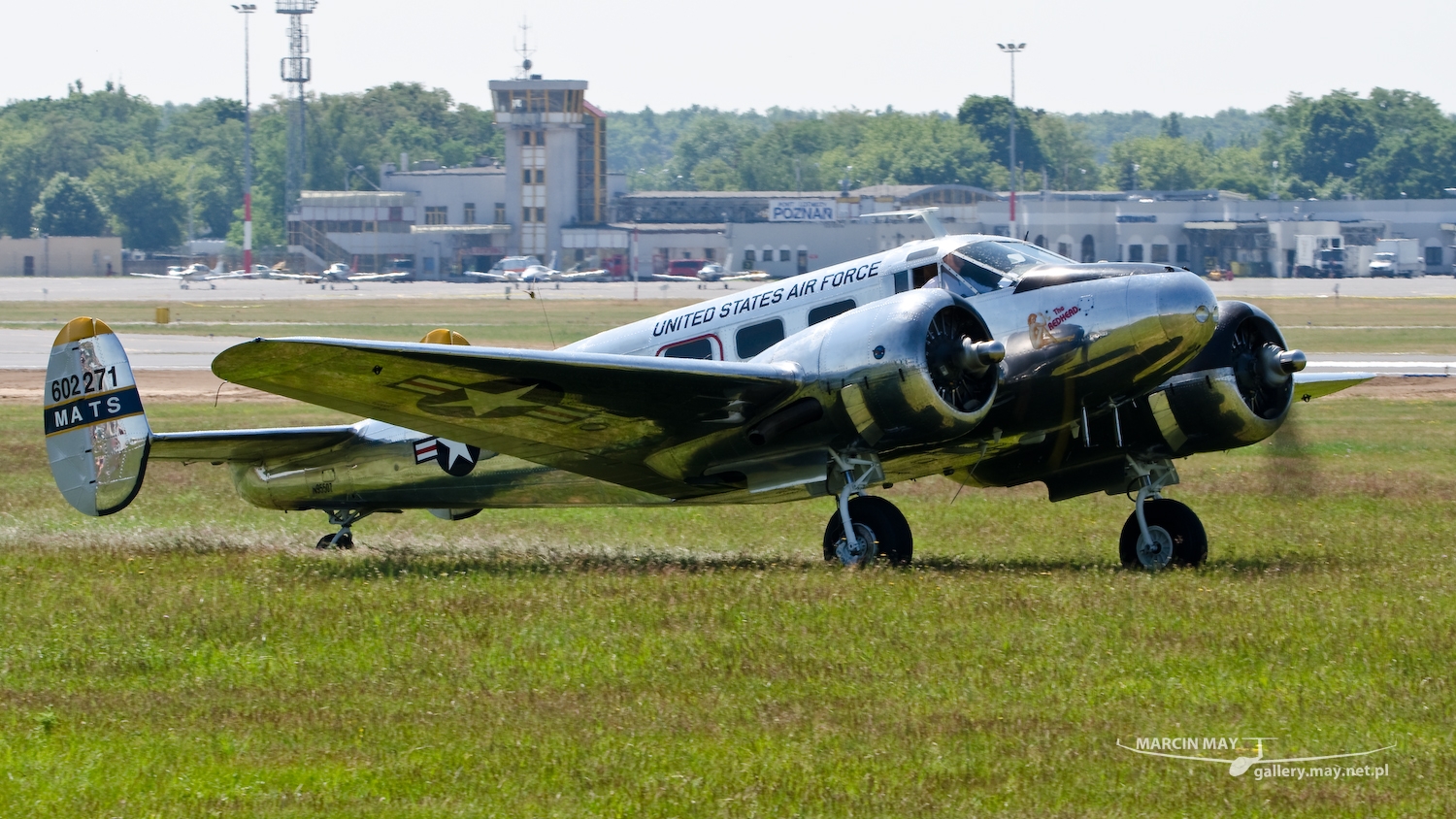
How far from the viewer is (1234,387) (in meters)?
14.3

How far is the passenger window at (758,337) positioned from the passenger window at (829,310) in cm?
33

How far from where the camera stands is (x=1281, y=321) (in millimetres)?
64625

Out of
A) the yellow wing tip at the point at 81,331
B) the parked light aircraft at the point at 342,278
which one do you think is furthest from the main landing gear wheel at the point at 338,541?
the parked light aircraft at the point at 342,278

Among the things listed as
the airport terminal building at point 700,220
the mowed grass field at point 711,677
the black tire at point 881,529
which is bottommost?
the mowed grass field at point 711,677

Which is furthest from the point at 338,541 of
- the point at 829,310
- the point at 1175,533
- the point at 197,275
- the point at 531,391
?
the point at 197,275

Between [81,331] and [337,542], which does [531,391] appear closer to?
[337,542]

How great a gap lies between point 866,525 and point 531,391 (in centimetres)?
318

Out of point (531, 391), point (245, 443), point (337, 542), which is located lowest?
point (337, 542)

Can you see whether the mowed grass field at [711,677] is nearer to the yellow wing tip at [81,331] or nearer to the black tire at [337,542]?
the black tire at [337,542]

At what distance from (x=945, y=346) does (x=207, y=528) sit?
32.5 feet

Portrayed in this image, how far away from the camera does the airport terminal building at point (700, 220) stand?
110m

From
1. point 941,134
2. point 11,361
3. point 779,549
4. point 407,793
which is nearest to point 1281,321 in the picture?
point 11,361

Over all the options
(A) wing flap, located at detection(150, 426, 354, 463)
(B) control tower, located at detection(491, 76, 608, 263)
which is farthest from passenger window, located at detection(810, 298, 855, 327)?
(B) control tower, located at detection(491, 76, 608, 263)

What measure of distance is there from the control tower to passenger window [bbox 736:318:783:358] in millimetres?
119895
